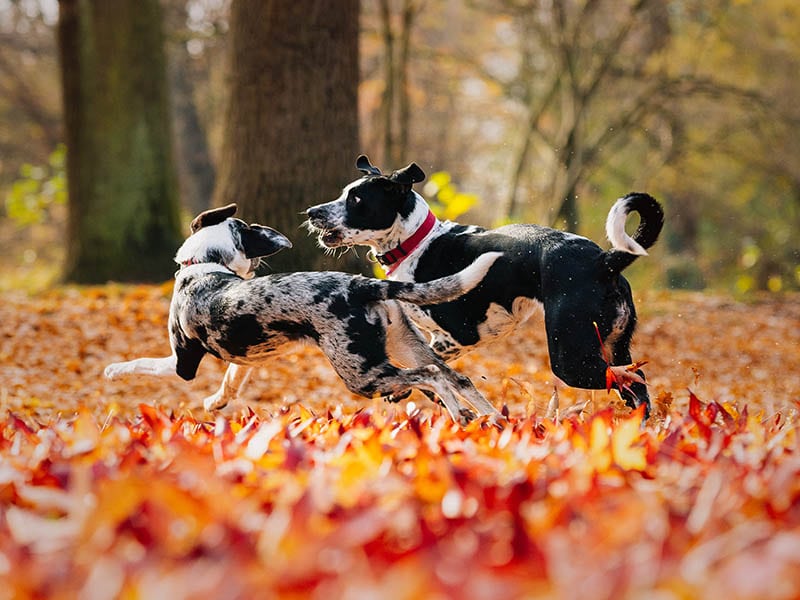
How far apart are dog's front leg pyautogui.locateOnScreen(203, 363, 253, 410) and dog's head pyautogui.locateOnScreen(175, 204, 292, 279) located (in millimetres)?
549

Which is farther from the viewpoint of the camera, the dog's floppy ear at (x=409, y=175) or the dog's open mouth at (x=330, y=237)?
the dog's open mouth at (x=330, y=237)

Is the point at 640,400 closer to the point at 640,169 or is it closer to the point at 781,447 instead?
the point at 781,447

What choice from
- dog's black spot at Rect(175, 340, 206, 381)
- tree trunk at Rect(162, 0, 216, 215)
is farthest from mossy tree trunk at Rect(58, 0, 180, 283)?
tree trunk at Rect(162, 0, 216, 215)

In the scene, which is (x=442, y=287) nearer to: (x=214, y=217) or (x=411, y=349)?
(x=411, y=349)

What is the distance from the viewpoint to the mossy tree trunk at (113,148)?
11008 millimetres

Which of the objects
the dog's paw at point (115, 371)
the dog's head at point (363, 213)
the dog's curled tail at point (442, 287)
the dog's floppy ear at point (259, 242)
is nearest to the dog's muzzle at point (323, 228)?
the dog's head at point (363, 213)

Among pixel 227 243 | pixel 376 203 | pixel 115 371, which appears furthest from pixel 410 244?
pixel 115 371

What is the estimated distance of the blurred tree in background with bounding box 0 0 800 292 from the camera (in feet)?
52.2

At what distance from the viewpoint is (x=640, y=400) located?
4.62m

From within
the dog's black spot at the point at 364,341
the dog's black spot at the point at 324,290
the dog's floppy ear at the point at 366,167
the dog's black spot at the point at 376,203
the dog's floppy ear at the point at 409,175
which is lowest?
the dog's black spot at the point at 364,341

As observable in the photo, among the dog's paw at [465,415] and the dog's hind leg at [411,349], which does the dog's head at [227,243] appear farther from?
the dog's paw at [465,415]

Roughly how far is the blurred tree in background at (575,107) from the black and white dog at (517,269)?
8.16 m

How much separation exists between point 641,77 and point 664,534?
16593 mm

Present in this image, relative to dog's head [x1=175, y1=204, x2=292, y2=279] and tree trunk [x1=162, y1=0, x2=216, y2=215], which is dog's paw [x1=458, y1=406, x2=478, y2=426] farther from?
tree trunk [x1=162, y1=0, x2=216, y2=215]
